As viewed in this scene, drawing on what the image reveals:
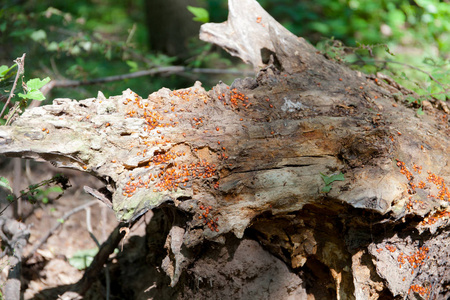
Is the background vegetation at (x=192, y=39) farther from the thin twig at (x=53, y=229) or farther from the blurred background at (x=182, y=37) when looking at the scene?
the thin twig at (x=53, y=229)

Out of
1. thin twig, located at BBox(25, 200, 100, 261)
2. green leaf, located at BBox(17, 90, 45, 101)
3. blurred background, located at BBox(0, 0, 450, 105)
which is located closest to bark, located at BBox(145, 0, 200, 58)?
blurred background, located at BBox(0, 0, 450, 105)

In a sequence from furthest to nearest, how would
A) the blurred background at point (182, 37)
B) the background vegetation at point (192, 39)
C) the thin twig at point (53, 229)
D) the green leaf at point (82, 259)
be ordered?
the blurred background at point (182, 37) → the background vegetation at point (192, 39) → the green leaf at point (82, 259) → the thin twig at point (53, 229)

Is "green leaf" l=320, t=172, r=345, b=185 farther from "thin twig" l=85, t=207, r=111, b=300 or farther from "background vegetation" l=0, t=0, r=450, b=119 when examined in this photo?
"background vegetation" l=0, t=0, r=450, b=119

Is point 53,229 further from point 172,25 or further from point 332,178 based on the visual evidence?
point 172,25

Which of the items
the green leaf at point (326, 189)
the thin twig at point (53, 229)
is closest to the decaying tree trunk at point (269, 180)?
the green leaf at point (326, 189)

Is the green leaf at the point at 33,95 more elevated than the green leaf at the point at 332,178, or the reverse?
the green leaf at the point at 33,95

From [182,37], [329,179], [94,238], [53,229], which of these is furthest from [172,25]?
[329,179]

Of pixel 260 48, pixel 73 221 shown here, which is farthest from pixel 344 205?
pixel 73 221
